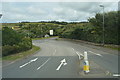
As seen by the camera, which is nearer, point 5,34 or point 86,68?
point 86,68

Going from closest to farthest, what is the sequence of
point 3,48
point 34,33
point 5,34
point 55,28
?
point 3,48, point 5,34, point 34,33, point 55,28

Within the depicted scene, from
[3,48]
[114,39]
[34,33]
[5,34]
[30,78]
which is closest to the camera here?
[30,78]

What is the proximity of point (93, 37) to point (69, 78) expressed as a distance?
32.1m

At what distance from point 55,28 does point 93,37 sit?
81.3 metres

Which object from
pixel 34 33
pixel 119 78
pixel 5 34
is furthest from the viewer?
pixel 34 33

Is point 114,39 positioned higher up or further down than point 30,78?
higher up

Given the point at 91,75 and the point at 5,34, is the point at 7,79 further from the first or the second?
the point at 5,34

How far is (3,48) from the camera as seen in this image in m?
16.9

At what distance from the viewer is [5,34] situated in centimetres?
1950

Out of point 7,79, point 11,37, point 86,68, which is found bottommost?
point 7,79

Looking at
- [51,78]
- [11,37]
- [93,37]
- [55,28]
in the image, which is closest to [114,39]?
[93,37]

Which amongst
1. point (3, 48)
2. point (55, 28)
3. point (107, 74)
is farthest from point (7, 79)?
point (55, 28)

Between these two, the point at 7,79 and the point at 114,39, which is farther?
the point at 114,39

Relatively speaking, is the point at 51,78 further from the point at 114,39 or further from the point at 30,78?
the point at 114,39
